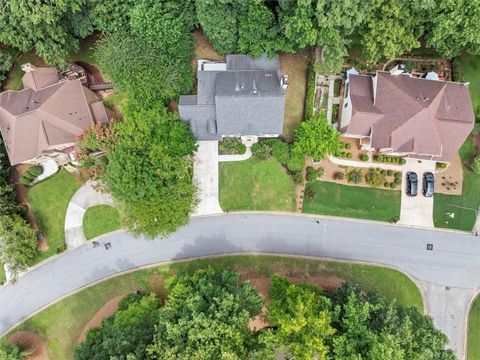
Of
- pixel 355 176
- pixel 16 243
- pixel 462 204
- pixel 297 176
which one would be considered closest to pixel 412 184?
pixel 462 204

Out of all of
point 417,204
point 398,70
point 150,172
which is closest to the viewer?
point 150,172

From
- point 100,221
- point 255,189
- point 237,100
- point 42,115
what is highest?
point 237,100

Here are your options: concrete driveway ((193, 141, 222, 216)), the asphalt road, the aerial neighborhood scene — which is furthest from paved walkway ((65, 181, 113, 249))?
concrete driveway ((193, 141, 222, 216))

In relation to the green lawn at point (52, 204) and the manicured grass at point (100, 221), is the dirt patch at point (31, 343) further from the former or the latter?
the manicured grass at point (100, 221)

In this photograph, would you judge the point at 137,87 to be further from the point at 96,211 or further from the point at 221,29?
the point at 96,211

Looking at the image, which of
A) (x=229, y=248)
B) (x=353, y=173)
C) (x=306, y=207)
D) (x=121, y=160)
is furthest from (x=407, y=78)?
(x=121, y=160)

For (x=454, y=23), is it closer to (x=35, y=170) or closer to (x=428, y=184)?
(x=428, y=184)
